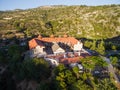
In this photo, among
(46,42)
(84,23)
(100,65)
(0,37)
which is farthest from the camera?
(84,23)

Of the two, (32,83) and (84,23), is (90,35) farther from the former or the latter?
(32,83)

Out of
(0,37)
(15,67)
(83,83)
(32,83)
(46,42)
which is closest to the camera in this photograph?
(83,83)

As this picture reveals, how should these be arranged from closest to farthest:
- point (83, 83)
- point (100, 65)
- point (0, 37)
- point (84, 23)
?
point (83, 83)
point (100, 65)
point (0, 37)
point (84, 23)

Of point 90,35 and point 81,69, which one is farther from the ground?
point 81,69

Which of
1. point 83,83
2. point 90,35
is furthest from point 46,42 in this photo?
point 90,35

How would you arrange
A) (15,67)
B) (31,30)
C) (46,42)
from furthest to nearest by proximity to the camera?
(31,30) → (46,42) → (15,67)

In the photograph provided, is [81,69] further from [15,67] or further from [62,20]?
[62,20]

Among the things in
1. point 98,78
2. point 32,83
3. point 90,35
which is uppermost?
point 98,78

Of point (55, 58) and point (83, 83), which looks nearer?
point (83, 83)

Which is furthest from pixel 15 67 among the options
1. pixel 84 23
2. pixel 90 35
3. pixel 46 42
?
pixel 84 23
